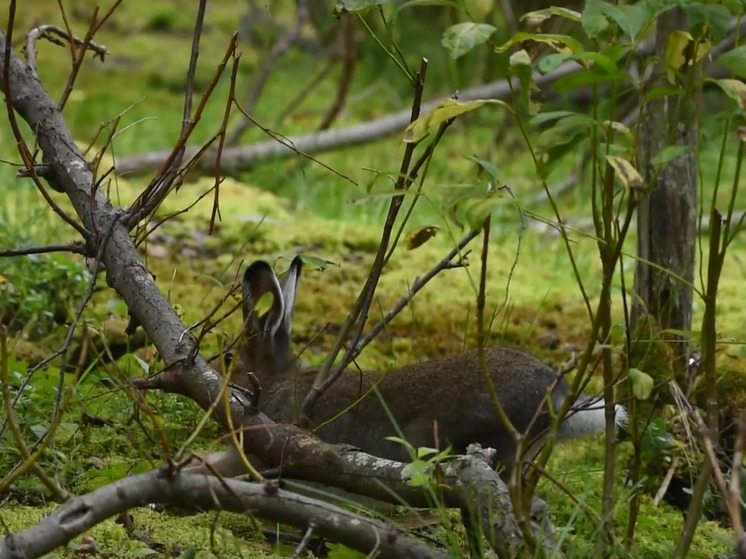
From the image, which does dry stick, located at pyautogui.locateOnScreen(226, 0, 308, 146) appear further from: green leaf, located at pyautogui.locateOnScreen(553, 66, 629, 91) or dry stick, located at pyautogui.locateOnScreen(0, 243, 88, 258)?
green leaf, located at pyautogui.locateOnScreen(553, 66, 629, 91)

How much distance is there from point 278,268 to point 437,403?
5.36ft

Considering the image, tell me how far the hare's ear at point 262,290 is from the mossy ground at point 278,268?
13cm

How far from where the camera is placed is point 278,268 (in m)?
5.18

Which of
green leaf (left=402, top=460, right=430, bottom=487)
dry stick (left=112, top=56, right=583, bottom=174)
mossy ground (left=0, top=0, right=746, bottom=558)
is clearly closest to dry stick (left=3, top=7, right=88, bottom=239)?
mossy ground (left=0, top=0, right=746, bottom=558)

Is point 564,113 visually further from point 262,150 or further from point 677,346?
point 262,150

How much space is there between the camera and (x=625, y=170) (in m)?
2.27

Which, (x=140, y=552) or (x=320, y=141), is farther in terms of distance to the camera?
(x=320, y=141)

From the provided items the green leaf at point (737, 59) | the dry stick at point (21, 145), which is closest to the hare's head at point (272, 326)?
the dry stick at point (21, 145)

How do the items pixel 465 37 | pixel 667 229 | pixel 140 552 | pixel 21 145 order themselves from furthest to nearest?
pixel 667 229, pixel 21 145, pixel 140 552, pixel 465 37

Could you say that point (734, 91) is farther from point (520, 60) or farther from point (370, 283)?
point (370, 283)

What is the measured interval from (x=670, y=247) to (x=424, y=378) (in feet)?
3.53

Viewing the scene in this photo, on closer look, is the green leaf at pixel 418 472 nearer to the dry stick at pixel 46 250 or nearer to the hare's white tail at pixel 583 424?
the hare's white tail at pixel 583 424

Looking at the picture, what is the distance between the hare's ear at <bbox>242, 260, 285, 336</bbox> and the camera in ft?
12.9

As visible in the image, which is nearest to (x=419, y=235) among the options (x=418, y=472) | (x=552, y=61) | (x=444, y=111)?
(x=444, y=111)
